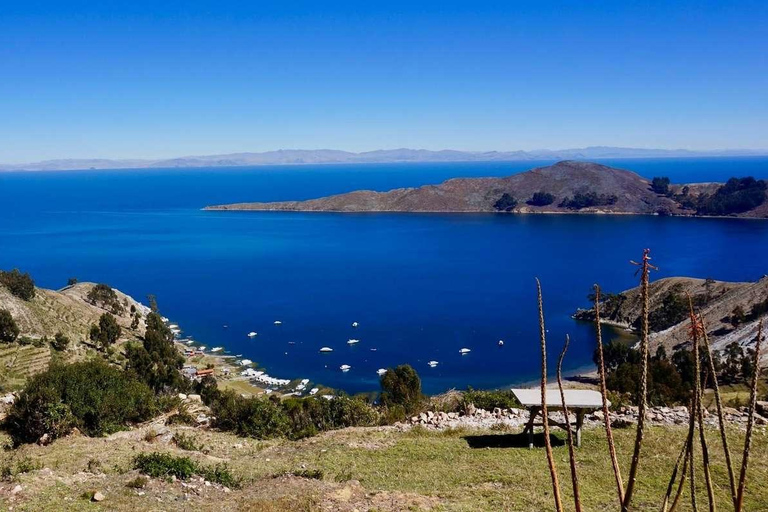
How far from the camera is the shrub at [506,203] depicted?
16238 centimetres

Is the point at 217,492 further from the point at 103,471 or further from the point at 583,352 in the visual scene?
the point at 583,352

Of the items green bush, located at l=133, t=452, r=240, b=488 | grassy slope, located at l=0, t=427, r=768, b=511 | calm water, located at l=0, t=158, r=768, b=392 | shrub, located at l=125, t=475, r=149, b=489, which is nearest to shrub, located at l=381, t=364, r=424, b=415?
grassy slope, located at l=0, t=427, r=768, b=511

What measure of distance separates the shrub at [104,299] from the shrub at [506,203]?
413 ft

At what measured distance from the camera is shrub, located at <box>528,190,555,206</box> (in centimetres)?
16150

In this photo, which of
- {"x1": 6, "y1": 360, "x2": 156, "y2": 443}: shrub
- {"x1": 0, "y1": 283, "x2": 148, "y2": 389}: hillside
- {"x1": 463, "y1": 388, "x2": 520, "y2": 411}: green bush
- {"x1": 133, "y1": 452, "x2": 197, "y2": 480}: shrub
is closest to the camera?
{"x1": 133, "y1": 452, "x2": 197, "y2": 480}: shrub

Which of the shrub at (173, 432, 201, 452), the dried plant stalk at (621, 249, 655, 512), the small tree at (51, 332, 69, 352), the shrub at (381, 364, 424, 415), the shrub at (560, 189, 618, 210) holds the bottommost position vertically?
the shrub at (381, 364, 424, 415)

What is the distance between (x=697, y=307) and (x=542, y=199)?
12023 cm

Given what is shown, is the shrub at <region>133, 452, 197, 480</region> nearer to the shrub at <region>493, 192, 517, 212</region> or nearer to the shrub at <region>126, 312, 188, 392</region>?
the shrub at <region>126, 312, 188, 392</region>

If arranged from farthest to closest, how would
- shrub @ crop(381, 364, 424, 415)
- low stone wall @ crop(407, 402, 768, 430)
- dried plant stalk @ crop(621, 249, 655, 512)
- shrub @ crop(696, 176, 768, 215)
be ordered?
1. shrub @ crop(696, 176, 768, 215)
2. shrub @ crop(381, 364, 424, 415)
3. low stone wall @ crop(407, 402, 768, 430)
4. dried plant stalk @ crop(621, 249, 655, 512)

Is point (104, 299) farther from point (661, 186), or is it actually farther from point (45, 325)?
point (661, 186)

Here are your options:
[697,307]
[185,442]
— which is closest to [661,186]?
[697,307]

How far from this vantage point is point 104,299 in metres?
52.1

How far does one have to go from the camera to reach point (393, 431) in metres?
15.7

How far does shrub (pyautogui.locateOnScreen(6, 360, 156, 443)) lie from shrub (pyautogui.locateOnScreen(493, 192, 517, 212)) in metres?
152
